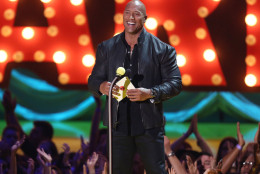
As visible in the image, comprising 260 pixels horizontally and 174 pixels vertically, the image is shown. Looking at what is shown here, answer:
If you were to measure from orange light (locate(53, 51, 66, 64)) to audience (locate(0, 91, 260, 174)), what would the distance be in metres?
0.88

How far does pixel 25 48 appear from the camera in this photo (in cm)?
702

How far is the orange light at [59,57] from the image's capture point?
6980 mm

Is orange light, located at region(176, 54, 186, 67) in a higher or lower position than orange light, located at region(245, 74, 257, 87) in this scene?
higher

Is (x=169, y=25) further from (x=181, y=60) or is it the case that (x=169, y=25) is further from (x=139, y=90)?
(x=139, y=90)

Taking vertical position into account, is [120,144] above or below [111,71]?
below

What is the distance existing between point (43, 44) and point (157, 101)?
4.41m

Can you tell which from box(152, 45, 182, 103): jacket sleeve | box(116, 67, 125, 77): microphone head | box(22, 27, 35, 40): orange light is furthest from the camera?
box(22, 27, 35, 40): orange light

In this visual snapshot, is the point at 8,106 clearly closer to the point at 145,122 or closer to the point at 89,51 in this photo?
the point at 89,51

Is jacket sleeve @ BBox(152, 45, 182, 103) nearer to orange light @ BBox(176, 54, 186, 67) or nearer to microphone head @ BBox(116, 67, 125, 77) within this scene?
microphone head @ BBox(116, 67, 125, 77)

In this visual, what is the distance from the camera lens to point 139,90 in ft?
9.06

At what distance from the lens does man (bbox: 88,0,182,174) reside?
2838 mm

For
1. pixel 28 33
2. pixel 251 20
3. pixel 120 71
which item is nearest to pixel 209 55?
pixel 251 20

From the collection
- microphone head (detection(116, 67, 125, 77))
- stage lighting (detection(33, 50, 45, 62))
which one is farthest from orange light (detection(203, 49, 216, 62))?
microphone head (detection(116, 67, 125, 77))

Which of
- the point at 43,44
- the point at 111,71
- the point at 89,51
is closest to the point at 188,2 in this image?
the point at 89,51
